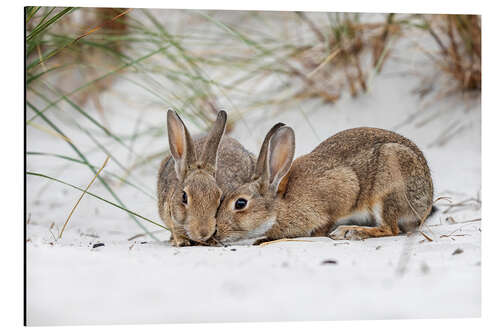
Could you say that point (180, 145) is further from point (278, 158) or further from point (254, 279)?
point (254, 279)

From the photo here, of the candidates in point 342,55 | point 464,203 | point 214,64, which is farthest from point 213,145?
point 342,55

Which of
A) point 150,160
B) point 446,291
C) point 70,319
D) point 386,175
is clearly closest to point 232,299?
point 70,319

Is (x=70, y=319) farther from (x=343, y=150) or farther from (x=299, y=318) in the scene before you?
(x=343, y=150)

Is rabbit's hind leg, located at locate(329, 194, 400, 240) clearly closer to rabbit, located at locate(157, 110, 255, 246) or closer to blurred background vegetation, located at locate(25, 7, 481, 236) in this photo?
rabbit, located at locate(157, 110, 255, 246)

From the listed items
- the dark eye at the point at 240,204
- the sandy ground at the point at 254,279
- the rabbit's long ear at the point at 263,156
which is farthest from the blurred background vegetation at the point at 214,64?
Result: the dark eye at the point at 240,204

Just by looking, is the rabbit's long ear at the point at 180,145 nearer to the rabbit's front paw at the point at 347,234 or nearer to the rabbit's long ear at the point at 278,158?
the rabbit's long ear at the point at 278,158

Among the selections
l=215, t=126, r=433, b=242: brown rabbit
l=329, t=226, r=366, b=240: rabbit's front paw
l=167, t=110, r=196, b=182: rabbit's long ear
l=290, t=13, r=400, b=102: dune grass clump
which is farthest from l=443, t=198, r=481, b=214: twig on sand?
l=167, t=110, r=196, b=182: rabbit's long ear
